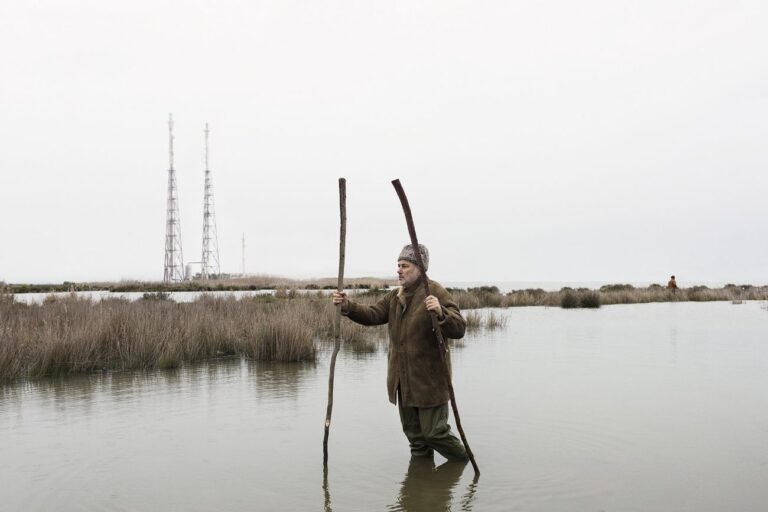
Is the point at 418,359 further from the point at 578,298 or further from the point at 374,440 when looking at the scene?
the point at 578,298

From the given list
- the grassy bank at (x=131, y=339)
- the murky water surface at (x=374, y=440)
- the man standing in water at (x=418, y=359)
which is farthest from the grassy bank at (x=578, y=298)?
the man standing in water at (x=418, y=359)

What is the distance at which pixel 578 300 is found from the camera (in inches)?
1159

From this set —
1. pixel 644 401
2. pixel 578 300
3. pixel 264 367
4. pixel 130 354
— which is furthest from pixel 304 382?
pixel 578 300

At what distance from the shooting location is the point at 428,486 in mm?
4961

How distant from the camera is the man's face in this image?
5203 mm

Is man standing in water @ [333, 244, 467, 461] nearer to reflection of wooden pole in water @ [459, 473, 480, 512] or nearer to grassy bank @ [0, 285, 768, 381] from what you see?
reflection of wooden pole in water @ [459, 473, 480, 512]

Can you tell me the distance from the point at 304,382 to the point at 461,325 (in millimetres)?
4952

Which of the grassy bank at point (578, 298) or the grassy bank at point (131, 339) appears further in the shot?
the grassy bank at point (578, 298)

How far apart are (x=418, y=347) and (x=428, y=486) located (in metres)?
1.03

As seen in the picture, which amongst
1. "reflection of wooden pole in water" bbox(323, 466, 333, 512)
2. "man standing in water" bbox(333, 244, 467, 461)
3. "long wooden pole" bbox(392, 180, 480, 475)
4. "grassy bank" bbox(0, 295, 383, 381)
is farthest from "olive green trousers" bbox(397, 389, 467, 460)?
"grassy bank" bbox(0, 295, 383, 381)

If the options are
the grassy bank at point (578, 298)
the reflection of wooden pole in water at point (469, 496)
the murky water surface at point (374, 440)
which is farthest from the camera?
the grassy bank at point (578, 298)

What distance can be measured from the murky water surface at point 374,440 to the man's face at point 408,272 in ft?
5.01

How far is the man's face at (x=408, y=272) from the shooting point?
17.1ft

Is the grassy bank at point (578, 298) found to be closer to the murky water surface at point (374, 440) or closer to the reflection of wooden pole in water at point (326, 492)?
the murky water surface at point (374, 440)
